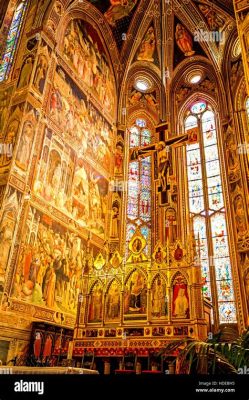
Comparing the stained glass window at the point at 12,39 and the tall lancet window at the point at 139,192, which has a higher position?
the stained glass window at the point at 12,39

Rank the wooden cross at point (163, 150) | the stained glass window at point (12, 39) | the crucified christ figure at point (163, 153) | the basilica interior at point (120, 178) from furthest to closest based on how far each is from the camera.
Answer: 1. the stained glass window at point (12, 39)
2. the crucified christ figure at point (163, 153)
3. the wooden cross at point (163, 150)
4. the basilica interior at point (120, 178)

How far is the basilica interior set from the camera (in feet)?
29.8

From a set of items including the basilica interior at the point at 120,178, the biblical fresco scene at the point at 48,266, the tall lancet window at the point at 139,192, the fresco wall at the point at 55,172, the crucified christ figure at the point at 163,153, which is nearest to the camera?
the basilica interior at the point at 120,178

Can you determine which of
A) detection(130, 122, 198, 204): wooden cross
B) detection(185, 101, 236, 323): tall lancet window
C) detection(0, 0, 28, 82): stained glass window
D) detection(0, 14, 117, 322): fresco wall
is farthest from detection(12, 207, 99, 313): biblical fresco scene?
detection(0, 0, 28, 82): stained glass window

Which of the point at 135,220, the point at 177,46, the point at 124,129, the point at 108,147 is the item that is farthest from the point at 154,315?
the point at 177,46

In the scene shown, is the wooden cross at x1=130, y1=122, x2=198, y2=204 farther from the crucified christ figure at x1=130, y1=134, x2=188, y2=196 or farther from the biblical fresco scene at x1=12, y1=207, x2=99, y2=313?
the biblical fresco scene at x1=12, y1=207, x2=99, y2=313

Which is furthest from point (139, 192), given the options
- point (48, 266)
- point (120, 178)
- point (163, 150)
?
point (48, 266)

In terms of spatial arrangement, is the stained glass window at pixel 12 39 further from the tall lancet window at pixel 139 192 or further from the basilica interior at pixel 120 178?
the tall lancet window at pixel 139 192

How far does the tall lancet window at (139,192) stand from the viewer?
17.5 meters

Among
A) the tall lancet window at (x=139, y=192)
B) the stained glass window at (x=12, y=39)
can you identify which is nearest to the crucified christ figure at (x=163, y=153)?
the tall lancet window at (x=139, y=192)

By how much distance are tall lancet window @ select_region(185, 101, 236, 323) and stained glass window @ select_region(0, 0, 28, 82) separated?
31.0 feet

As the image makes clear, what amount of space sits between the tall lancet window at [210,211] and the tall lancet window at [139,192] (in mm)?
2166

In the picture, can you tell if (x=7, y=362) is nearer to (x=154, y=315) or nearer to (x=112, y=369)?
(x=112, y=369)

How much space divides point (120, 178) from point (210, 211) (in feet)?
15.2
